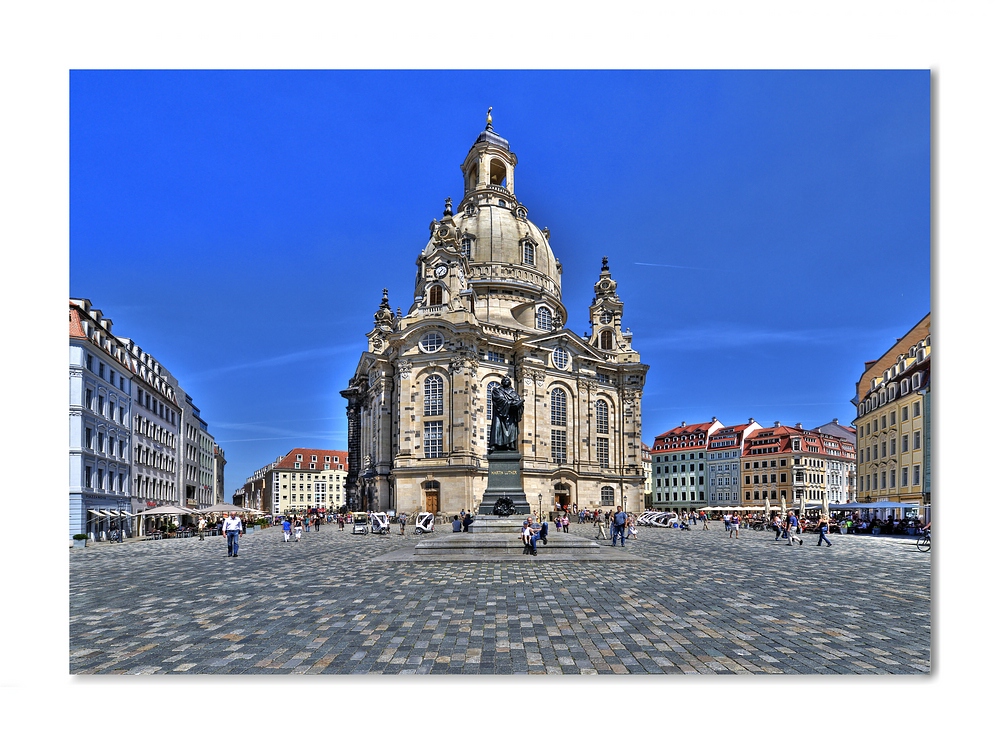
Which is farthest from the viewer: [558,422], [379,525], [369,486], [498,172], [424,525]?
[498,172]

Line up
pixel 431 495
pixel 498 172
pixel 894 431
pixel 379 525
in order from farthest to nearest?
pixel 498 172 < pixel 431 495 < pixel 379 525 < pixel 894 431

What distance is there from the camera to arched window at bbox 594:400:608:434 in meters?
75.9

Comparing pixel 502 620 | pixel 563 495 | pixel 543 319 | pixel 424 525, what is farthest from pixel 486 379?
pixel 502 620

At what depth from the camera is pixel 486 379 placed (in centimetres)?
6750

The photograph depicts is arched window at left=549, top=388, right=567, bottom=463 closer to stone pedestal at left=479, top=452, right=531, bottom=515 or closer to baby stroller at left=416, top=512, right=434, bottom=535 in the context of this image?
baby stroller at left=416, top=512, right=434, bottom=535

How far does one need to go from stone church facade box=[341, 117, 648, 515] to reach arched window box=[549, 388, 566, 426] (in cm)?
17

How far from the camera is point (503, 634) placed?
9.70 m

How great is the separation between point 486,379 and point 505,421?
1458 inches

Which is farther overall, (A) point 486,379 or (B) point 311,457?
(B) point 311,457

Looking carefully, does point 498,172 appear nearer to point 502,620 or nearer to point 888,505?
point 888,505

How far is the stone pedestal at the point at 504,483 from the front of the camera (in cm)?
2895
